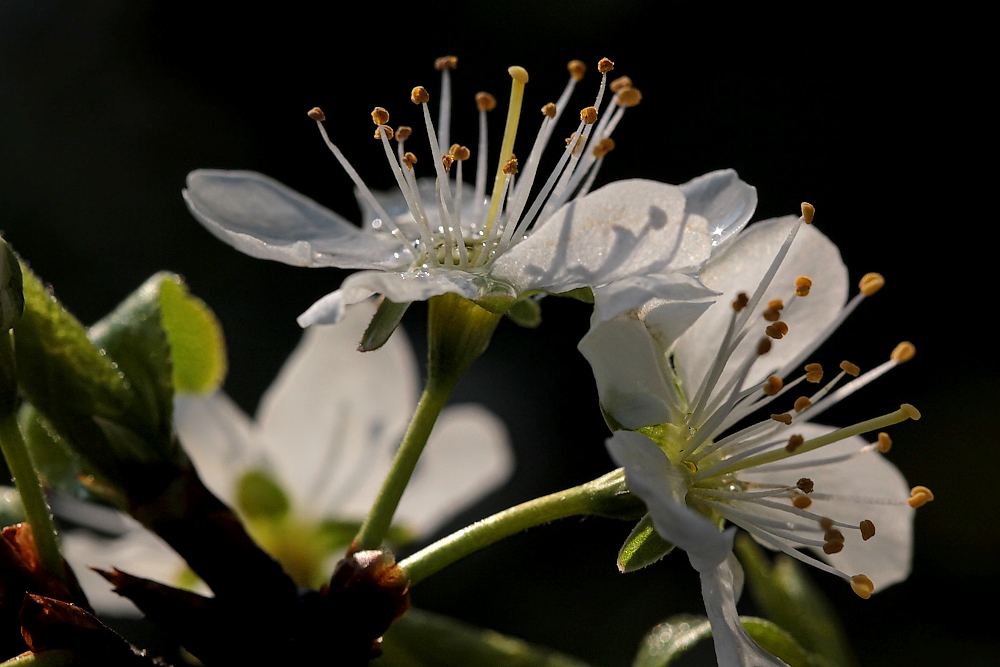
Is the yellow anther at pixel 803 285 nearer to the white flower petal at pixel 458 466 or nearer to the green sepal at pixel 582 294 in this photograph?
the green sepal at pixel 582 294

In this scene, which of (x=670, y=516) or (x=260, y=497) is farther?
(x=260, y=497)

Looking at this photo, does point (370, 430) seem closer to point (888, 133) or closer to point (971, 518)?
point (971, 518)

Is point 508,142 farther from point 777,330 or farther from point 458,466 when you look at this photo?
point 458,466

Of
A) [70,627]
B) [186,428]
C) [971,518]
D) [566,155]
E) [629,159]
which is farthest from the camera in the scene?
[629,159]

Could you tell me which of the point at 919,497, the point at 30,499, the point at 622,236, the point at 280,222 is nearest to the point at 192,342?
the point at 280,222

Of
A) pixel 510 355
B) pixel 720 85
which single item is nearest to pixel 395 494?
pixel 510 355

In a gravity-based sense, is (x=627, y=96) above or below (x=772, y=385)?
above

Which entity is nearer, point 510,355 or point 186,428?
point 186,428

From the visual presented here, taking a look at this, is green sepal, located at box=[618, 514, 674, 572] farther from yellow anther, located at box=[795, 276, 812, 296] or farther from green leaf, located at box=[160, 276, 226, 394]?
green leaf, located at box=[160, 276, 226, 394]
